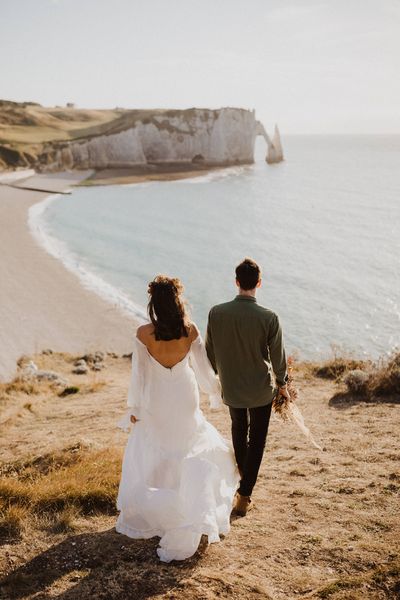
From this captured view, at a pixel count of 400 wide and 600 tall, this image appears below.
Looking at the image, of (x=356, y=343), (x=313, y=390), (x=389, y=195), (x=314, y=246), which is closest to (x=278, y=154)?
(x=389, y=195)

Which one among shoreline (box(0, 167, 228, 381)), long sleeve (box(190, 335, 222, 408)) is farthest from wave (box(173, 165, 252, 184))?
long sleeve (box(190, 335, 222, 408))

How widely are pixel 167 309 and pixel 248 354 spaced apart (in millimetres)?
761

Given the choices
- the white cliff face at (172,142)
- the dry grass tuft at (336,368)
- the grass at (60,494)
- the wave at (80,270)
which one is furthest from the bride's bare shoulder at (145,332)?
the white cliff face at (172,142)

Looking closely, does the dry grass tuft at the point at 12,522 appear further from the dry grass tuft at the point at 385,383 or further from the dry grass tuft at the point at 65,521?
the dry grass tuft at the point at 385,383

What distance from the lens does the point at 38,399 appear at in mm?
10875

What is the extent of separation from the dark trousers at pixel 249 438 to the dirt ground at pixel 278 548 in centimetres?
39

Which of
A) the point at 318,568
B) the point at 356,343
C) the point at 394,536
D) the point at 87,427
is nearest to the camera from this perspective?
the point at 318,568

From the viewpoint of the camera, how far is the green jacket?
13.3 ft

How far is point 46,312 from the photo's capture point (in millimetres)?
21766

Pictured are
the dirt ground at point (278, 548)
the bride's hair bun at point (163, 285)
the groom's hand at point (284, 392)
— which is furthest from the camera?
the groom's hand at point (284, 392)

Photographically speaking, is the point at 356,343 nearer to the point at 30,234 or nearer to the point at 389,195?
the point at 30,234

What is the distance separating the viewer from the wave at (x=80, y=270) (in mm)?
23422

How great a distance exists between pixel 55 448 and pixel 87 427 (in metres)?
1.59

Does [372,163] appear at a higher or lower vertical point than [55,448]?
higher
